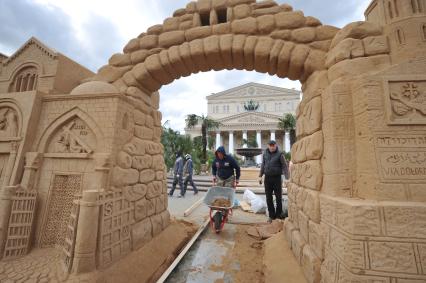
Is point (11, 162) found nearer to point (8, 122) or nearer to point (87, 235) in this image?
point (8, 122)

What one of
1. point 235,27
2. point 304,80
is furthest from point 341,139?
point 235,27

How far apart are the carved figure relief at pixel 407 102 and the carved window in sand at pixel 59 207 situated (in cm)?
366

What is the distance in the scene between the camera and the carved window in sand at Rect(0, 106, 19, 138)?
281 centimetres

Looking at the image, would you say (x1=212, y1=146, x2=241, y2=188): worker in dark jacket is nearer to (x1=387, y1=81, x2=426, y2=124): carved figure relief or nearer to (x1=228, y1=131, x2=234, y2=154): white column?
(x1=387, y1=81, x2=426, y2=124): carved figure relief

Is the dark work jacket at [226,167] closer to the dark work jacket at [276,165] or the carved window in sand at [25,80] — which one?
the dark work jacket at [276,165]

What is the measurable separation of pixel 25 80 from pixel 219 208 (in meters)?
4.66

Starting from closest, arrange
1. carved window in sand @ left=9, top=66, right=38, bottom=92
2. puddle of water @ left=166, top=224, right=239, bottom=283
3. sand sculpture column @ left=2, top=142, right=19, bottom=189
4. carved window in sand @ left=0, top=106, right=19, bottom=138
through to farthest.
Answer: puddle of water @ left=166, top=224, right=239, bottom=283, sand sculpture column @ left=2, top=142, right=19, bottom=189, carved window in sand @ left=0, top=106, right=19, bottom=138, carved window in sand @ left=9, top=66, right=38, bottom=92

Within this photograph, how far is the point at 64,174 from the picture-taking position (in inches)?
107

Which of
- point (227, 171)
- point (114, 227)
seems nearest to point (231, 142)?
point (227, 171)

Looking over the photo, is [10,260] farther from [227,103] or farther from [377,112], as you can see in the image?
[227,103]

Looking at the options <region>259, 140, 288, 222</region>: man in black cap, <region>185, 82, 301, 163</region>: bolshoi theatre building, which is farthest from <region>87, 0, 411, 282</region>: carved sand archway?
<region>185, 82, 301, 163</region>: bolshoi theatre building

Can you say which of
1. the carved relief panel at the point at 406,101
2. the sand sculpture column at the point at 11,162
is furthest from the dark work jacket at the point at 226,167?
the sand sculpture column at the point at 11,162

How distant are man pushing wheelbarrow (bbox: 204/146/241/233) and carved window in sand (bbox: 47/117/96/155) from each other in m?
2.62

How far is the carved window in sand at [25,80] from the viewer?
365cm
